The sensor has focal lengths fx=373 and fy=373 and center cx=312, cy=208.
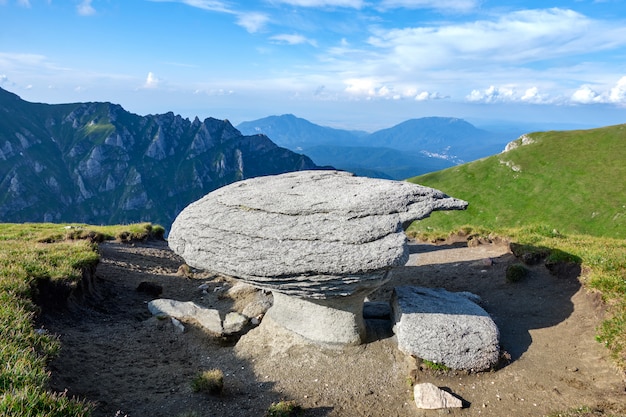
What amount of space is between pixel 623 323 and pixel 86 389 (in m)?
19.9

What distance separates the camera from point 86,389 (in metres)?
12.1

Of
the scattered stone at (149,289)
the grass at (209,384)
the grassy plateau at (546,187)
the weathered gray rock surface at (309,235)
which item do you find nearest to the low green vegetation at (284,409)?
the grass at (209,384)

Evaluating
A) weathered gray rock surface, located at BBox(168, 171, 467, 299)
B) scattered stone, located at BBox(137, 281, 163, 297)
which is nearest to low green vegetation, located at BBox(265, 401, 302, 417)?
weathered gray rock surface, located at BBox(168, 171, 467, 299)

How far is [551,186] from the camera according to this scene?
71000mm

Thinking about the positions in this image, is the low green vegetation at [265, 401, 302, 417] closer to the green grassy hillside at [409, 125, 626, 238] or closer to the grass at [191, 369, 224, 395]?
the grass at [191, 369, 224, 395]

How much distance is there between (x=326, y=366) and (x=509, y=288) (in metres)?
12.5

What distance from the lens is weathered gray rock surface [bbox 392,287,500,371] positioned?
14.3 metres

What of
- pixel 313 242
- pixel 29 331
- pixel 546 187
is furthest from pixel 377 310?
pixel 546 187

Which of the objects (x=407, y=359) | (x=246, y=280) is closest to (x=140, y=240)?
(x=246, y=280)

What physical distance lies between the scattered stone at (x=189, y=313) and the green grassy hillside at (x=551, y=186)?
134ft

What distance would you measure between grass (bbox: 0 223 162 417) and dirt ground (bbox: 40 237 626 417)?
1.18m

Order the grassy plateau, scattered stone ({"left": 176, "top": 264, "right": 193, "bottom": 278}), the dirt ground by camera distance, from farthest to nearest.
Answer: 1. the grassy plateau
2. scattered stone ({"left": 176, "top": 264, "right": 193, "bottom": 278})
3. the dirt ground

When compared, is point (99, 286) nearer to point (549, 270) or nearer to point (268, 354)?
point (268, 354)

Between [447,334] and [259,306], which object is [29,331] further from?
[447,334]
